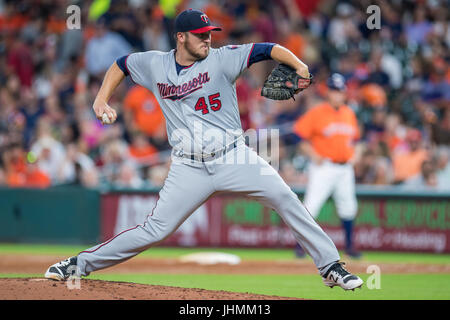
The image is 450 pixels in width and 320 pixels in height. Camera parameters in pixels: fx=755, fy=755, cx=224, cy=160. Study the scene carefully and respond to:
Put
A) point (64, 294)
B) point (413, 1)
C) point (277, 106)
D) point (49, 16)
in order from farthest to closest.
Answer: point (49, 16) < point (413, 1) < point (277, 106) < point (64, 294)

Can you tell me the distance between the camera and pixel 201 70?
5.97 m

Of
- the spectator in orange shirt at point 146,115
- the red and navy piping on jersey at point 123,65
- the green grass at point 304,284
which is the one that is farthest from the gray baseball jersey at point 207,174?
the spectator in orange shirt at point 146,115

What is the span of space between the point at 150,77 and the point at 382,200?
22.8ft

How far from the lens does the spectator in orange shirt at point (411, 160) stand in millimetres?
12891

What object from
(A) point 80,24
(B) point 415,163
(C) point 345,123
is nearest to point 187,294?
(C) point 345,123

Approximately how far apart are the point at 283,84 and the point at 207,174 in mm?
930

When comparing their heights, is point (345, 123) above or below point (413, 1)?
below

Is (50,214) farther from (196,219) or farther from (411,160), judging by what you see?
(411,160)

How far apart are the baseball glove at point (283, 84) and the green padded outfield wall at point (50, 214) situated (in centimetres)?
720

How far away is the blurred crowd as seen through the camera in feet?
43.8

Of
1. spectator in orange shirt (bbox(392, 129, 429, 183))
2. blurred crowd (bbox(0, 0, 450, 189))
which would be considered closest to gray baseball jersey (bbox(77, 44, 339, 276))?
blurred crowd (bbox(0, 0, 450, 189))

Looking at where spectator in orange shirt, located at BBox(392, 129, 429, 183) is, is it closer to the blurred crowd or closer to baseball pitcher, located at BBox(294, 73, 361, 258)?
the blurred crowd

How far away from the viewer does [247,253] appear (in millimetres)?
12008
